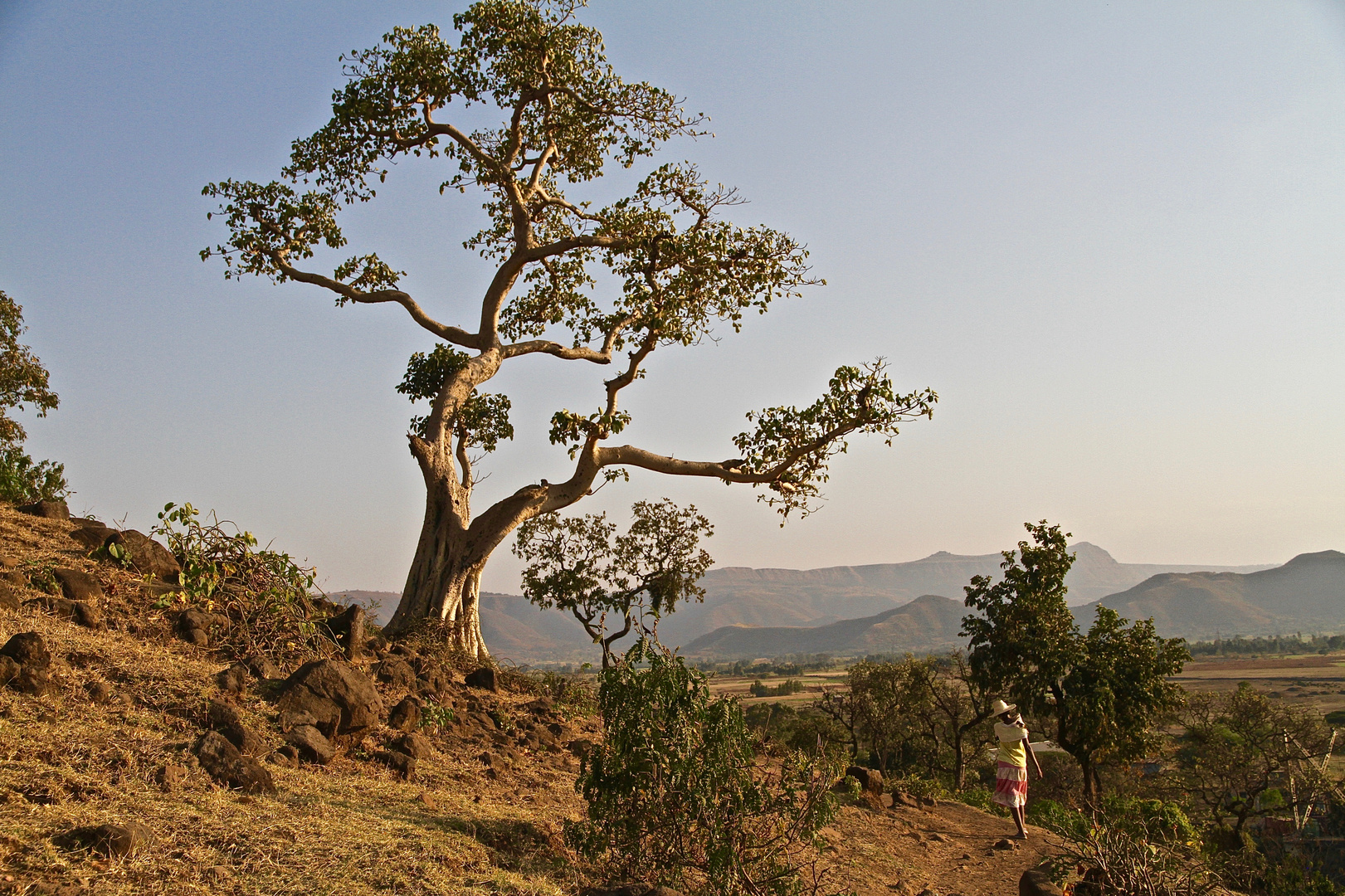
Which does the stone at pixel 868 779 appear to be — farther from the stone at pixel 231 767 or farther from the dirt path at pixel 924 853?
the stone at pixel 231 767

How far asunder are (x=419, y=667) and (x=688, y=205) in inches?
338

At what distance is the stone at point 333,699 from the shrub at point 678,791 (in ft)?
8.55

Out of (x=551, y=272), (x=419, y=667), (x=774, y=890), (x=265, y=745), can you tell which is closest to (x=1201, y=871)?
(x=774, y=890)

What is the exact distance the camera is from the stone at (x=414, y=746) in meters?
7.73

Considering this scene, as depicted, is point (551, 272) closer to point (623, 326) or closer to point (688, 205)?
point (623, 326)

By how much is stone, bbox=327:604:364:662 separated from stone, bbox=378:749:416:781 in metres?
2.53

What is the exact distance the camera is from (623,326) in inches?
600

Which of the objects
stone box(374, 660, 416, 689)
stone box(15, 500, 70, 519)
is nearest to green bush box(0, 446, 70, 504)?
stone box(15, 500, 70, 519)

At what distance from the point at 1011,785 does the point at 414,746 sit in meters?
7.52

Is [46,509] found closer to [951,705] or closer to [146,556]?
[146,556]

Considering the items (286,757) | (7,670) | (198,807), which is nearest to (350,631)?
(286,757)

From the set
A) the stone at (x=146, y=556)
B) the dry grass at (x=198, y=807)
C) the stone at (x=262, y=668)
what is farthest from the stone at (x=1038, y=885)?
the stone at (x=146, y=556)

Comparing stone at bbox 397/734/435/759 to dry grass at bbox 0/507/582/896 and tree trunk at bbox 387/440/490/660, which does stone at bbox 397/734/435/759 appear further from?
tree trunk at bbox 387/440/490/660

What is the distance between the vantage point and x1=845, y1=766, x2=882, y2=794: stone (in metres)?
11.9
